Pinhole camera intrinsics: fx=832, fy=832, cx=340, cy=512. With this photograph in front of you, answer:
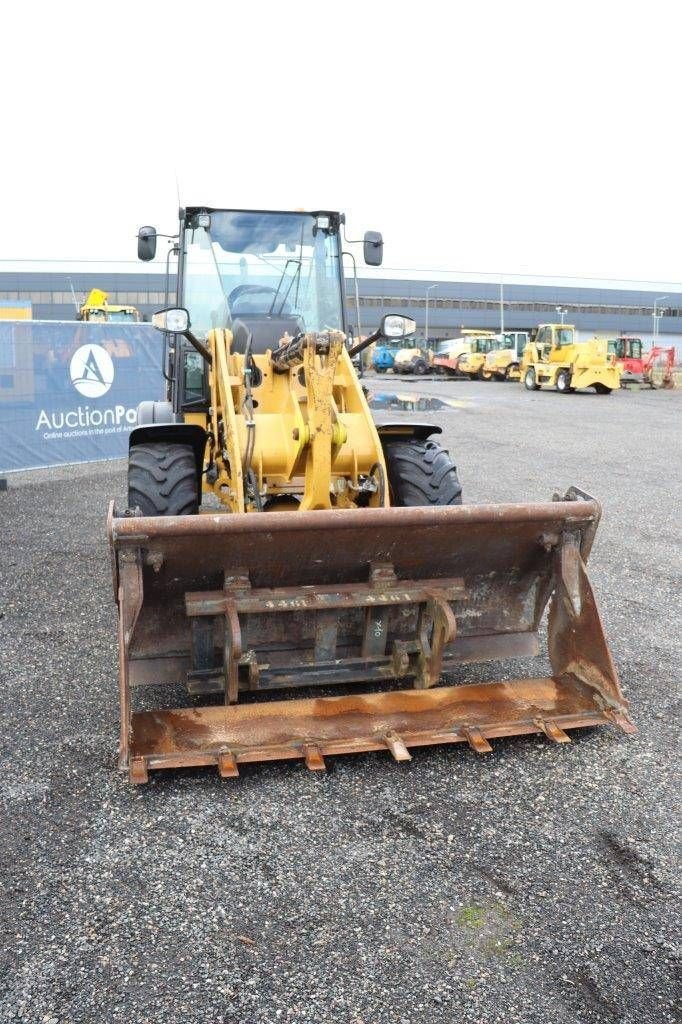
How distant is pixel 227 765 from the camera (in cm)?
345

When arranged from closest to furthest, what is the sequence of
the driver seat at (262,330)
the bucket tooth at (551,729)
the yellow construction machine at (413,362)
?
the bucket tooth at (551,729) < the driver seat at (262,330) < the yellow construction machine at (413,362)

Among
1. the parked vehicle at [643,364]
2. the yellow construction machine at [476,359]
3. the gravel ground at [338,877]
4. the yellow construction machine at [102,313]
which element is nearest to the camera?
the gravel ground at [338,877]

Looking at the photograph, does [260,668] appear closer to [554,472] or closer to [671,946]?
[671,946]

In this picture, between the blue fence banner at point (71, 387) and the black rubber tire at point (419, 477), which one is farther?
the blue fence banner at point (71, 387)

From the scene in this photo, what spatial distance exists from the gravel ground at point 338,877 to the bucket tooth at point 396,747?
0.38 feet

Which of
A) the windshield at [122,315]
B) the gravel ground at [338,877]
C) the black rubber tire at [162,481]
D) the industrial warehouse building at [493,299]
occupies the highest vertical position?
the industrial warehouse building at [493,299]

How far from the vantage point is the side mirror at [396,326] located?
497cm

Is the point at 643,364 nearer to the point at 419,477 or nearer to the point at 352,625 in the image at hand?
the point at 419,477

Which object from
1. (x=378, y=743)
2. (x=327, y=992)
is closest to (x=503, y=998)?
(x=327, y=992)

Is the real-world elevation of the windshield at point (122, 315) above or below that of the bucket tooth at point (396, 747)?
above

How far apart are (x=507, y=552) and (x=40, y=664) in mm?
2705

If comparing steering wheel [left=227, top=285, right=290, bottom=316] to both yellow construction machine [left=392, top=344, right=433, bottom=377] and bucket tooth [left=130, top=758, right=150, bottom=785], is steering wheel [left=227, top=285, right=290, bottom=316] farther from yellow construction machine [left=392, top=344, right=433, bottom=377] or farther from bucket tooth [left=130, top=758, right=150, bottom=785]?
yellow construction machine [left=392, top=344, right=433, bottom=377]

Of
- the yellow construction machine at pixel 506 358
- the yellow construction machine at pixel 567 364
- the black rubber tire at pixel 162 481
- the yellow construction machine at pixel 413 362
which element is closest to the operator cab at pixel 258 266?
the black rubber tire at pixel 162 481

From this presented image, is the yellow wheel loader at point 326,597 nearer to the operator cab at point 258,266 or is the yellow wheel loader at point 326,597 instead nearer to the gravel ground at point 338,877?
the gravel ground at point 338,877
